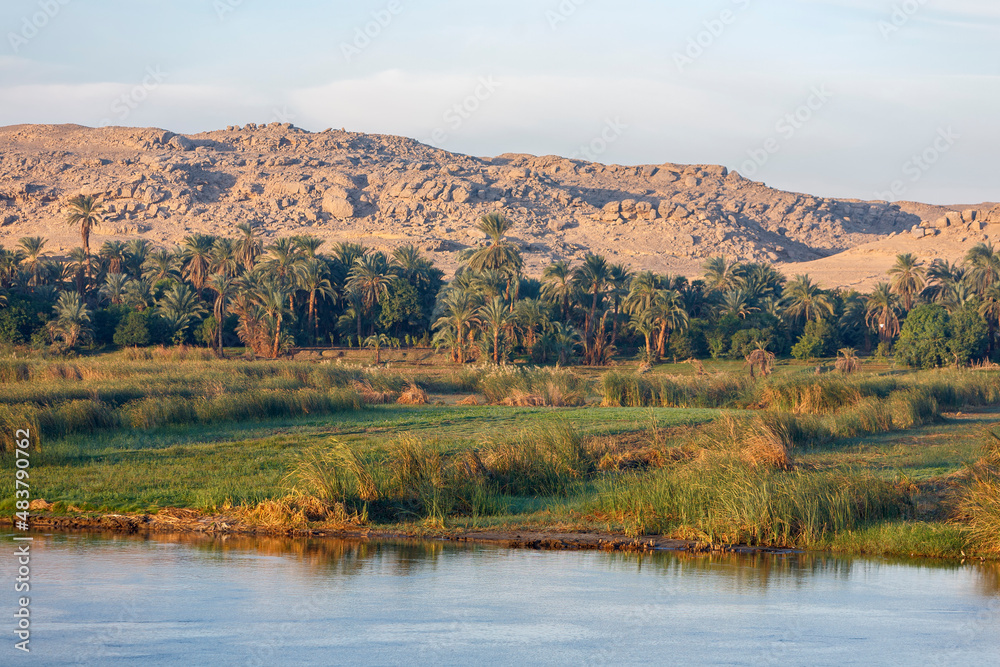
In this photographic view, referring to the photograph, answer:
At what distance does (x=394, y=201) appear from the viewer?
148 metres

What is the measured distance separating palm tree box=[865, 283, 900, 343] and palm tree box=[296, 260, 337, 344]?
1483 inches

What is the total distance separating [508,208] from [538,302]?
8084 centimetres

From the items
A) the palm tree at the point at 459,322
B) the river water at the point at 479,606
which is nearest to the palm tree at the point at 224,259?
the palm tree at the point at 459,322

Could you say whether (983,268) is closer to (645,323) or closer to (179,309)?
(645,323)

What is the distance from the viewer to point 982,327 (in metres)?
66.3

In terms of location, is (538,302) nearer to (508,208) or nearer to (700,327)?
(700,327)

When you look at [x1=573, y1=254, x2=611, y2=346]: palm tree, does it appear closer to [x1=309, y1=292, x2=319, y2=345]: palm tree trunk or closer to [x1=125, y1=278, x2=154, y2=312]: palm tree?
[x1=309, y1=292, x2=319, y2=345]: palm tree trunk

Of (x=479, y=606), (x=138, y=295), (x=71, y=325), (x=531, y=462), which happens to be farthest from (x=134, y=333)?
(x=479, y=606)

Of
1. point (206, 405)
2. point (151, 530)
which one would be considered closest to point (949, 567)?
point (151, 530)

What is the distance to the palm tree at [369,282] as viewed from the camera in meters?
76.1

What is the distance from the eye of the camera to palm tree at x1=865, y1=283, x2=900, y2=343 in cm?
7288

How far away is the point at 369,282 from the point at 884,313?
3628 centimetres

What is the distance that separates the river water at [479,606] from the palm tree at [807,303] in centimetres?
6112

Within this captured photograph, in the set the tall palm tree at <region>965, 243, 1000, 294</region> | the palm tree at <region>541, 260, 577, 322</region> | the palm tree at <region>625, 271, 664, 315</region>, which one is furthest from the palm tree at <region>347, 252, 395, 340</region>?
the tall palm tree at <region>965, 243, 1000, 294</region>
